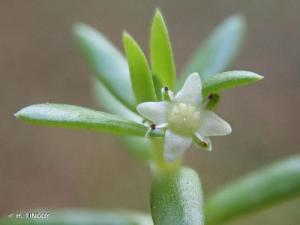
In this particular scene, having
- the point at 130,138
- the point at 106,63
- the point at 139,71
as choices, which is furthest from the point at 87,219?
the point at 139,71

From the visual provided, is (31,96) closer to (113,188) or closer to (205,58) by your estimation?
(113,188)

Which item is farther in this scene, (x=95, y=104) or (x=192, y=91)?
(x=95, y=104)

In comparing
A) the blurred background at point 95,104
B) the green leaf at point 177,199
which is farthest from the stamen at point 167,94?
the blurred background at point 95,104

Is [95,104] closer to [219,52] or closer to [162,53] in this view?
[219,52]

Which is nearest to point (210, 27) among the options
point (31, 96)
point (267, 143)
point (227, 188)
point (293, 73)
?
point (293, 73)

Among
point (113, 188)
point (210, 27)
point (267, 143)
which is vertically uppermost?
point (210, 27)

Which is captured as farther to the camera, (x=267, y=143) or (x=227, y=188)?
(x=267, y=143)
